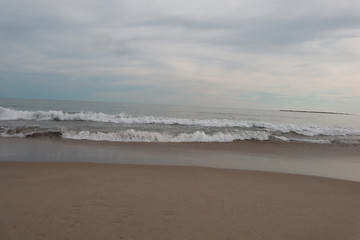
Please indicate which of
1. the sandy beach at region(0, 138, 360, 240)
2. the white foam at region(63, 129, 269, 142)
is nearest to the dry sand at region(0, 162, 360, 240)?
the sandy beach at region(0, 138, 360, 240)

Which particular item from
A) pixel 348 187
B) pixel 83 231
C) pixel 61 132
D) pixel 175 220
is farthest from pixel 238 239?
pixel 61 132

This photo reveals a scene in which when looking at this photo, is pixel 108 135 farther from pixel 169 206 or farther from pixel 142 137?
pixel 169 206

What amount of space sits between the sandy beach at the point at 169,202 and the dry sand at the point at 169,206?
0.01 m

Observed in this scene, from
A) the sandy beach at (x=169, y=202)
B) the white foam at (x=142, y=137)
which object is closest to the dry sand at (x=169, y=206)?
the sandy beach at (x=169, y=202)

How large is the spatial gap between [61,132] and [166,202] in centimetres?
1031

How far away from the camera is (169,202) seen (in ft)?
11.5

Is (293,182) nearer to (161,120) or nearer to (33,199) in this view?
(33,199)

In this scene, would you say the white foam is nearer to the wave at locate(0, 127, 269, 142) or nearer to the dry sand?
the wave at locate(0, 127, 269, 142)

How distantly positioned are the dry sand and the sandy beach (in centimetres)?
1

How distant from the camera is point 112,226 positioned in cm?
271

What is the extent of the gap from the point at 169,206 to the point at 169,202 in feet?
0.51

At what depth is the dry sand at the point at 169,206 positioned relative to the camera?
2.67 metres

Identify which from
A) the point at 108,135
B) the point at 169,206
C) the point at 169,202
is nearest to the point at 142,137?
the point at 108,135

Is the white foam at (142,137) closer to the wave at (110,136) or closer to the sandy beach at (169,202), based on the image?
the wave at (110,136)
